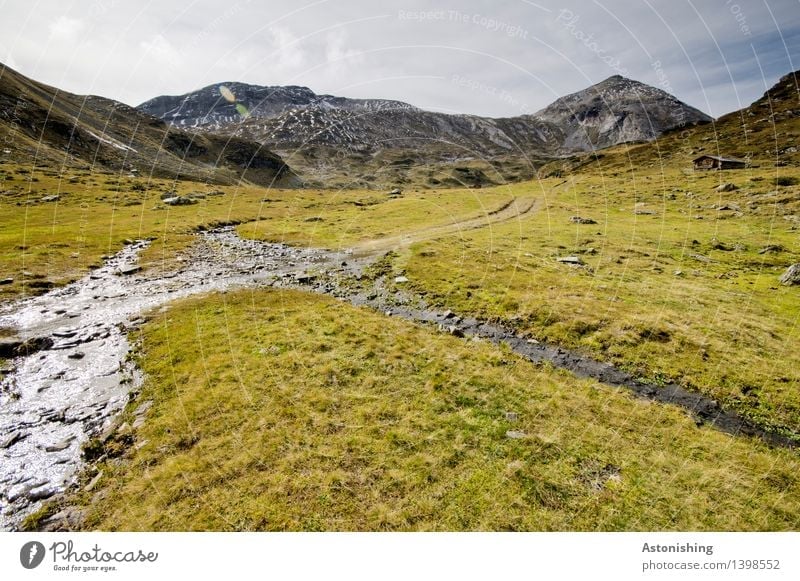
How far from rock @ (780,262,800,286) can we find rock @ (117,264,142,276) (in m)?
55.1

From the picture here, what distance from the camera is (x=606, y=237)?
145ft

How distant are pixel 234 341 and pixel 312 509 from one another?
11.2m

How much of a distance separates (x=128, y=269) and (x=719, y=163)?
12945cm

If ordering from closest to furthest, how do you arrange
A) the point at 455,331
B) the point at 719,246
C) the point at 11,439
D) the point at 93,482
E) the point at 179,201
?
the point at 93,482 → the point at 11,439 → the point at 455,331 → the point at 719,246 → the point at 179,201

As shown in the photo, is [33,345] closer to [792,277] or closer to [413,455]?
[413,455]

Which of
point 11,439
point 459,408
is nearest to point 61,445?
point 11,439

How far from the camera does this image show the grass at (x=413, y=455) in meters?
8.61

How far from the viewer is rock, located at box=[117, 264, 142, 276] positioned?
106 ft

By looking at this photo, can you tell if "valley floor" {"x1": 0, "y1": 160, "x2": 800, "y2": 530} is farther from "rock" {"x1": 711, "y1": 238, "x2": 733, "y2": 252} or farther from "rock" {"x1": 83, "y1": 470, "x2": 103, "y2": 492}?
"rock" {"x1": 711, "y1": 238, "x2": 733, "y2": 252}

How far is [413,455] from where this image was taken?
10336 mm

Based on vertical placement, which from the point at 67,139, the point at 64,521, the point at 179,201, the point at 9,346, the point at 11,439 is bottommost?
the point at 11,439

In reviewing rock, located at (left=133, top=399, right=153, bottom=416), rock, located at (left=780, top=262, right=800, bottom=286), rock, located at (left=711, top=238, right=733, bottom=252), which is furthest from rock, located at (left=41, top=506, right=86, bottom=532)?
rock, located at (left=711, top=238, right=733, bottom=252)

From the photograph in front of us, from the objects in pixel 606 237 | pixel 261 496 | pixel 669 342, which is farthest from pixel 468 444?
pixel 606 237
